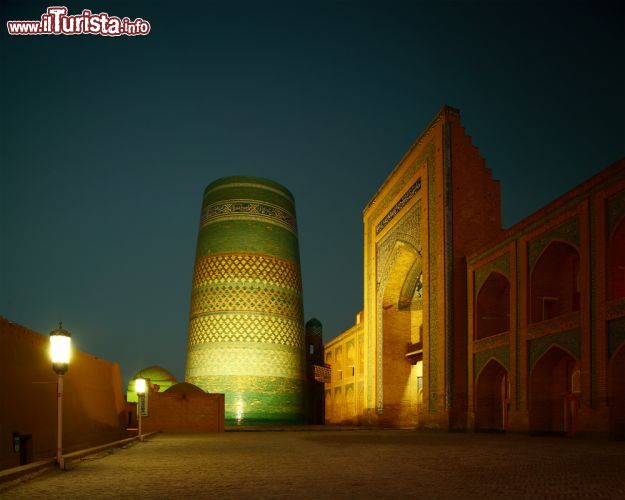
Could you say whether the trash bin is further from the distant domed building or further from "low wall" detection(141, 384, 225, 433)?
the distant domed building

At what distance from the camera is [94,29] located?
10.3m

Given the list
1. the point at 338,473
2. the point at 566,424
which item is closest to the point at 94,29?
the point at 338,473

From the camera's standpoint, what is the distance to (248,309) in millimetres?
23516

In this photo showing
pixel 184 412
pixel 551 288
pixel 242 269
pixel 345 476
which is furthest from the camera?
pixel 242 269

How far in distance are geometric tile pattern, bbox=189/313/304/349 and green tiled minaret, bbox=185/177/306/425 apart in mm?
34

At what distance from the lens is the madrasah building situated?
10938 millimetres

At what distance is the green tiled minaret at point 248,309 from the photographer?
2311 cm

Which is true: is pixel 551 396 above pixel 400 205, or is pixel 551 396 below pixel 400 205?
below

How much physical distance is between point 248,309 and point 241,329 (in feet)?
2.36

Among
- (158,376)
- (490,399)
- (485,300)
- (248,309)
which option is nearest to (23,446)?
(490,399)

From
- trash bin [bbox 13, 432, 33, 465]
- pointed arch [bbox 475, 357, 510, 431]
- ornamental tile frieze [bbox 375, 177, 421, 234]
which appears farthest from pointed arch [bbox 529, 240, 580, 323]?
trash bin [bbox 13, 432, 33, 465]

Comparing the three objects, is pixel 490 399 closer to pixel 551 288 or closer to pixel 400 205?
pixel 551 288

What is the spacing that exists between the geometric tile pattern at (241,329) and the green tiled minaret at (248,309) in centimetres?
3

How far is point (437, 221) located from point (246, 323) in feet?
29.4
